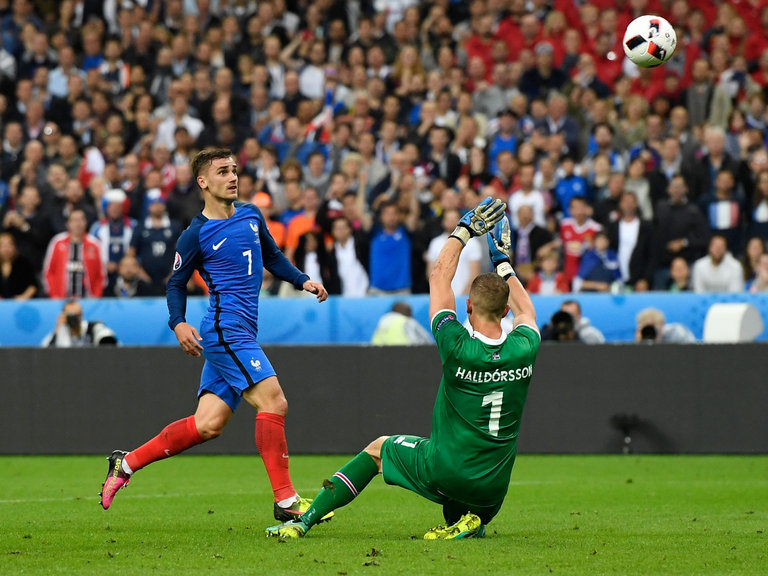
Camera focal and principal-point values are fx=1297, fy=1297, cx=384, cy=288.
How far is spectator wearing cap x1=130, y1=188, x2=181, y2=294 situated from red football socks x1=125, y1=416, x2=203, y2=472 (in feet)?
27.2

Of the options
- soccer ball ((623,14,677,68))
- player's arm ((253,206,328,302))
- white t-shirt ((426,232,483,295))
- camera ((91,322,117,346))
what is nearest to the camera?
player's arm ((253,206,328,302))

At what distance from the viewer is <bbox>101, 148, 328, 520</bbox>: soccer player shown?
26.6 feet

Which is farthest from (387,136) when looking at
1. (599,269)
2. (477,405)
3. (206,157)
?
(477,405)

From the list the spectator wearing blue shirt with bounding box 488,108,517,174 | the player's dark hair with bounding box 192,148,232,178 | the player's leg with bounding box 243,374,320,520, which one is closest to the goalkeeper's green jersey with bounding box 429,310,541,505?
the player's leg with bounding box 243,374,320,520

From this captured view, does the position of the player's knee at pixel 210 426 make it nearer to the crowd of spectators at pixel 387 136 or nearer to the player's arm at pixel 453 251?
the player's arm at pixel 453 251

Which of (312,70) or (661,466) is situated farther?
(312,70)

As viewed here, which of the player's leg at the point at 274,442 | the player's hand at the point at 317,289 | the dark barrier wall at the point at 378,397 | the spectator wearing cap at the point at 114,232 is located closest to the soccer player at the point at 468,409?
the player's leg at the point at 274,442

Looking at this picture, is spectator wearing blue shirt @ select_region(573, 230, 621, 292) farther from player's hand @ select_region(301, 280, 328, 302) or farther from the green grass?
player's hand @ select_region(301, 280, 328, 302)

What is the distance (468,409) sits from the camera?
7.26 m

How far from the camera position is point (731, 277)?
609 inches

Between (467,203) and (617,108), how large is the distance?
3.62 metres

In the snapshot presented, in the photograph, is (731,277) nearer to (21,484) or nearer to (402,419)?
(402,419)

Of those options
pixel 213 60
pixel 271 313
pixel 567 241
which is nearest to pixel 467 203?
pixel 567 241

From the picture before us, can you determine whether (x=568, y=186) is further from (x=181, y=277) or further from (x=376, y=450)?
(x=376, y=450)
